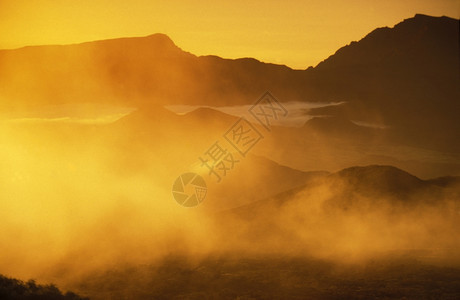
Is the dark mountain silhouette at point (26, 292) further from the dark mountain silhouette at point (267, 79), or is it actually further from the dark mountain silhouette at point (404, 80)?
the dark mountain silhouette at point (404, 80)

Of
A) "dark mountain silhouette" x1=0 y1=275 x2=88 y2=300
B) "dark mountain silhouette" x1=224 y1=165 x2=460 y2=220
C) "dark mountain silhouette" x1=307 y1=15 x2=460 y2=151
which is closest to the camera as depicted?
"dark mountain silhouette" x1=0 y1=275 x2=88 y2=300

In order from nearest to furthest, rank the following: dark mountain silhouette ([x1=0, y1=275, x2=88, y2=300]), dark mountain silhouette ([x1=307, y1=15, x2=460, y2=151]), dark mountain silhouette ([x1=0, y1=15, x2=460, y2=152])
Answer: dark mountain silhouette ([x1=0, y1=275, x2=88, y2=300]) < dark mountain silhouette ([x1=0, y1=15, x2=460, y2=152]) < dark mountain silhouette ([x1=307, y1=15, x2=460, y2=151])

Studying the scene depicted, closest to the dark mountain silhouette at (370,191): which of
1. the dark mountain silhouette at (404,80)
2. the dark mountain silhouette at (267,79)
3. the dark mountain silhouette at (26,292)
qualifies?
the dark mountain silhouette at (267,79)

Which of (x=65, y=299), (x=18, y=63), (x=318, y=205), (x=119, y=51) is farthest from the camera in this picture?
(x=119, y=51)

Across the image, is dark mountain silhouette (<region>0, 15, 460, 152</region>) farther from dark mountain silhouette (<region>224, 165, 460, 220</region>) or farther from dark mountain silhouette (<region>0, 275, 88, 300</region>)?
dark mountain silhouette (<region>0, 275, 88, 300</region>)

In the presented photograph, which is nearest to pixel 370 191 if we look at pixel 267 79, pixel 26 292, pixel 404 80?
pixel 26 292

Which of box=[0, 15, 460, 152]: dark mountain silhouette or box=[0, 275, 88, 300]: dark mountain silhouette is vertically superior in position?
box=[0, 15, 460, 152]: dark mountain silhouette

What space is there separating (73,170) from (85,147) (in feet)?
15.8

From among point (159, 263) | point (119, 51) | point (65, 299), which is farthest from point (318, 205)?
point (119, 51)

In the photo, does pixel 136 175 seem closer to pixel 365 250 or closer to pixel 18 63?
pixel 18 63

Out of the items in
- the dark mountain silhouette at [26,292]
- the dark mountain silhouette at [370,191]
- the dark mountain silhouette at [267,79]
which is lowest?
the dark mountain silhouette at [26,292]

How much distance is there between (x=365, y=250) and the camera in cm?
2509

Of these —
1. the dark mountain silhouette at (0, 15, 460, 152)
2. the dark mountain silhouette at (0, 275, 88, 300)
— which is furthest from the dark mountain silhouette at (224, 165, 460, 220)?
the dark mountain silhouette at (0, 275, 88, 300)

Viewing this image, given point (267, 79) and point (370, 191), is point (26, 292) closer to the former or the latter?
point (370, 191)
